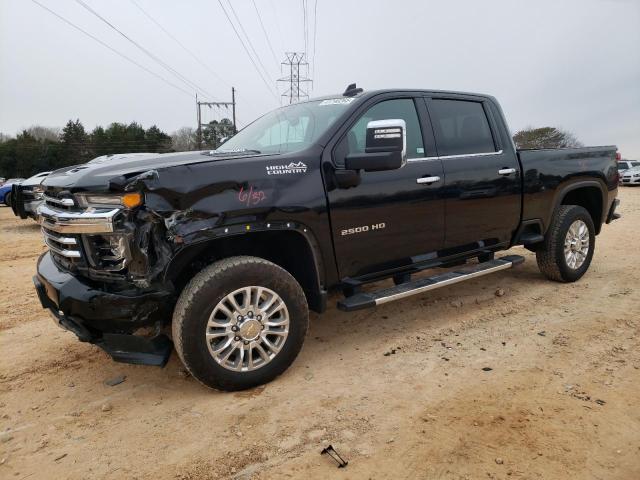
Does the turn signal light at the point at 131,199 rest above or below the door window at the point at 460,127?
below

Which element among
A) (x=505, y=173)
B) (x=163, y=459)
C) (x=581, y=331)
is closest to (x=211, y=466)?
(x=163, y=459)

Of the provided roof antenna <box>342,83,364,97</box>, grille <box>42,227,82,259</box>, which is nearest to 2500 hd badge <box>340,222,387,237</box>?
roof antenna <box>342,83,364,97</box>

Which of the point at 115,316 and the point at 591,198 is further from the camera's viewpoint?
the point at 591,198

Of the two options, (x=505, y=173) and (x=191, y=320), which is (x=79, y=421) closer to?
(x=191, y=320)

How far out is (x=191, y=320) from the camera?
2.93 metres

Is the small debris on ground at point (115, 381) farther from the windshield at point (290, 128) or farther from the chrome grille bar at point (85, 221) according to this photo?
the windshield at point (290, 128)

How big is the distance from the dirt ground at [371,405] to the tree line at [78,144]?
124 ft

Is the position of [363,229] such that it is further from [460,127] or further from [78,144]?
[78,144]

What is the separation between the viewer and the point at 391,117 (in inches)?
156

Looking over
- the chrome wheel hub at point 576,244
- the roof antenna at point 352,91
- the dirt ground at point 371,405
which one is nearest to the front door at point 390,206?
the roof antenna at point 352,91

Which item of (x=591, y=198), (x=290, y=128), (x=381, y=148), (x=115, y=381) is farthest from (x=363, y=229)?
(x=591, y=198)

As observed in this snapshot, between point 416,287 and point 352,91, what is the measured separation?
1.78 metres

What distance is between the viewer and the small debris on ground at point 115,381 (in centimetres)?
344

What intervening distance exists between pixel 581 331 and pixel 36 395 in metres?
4.33
